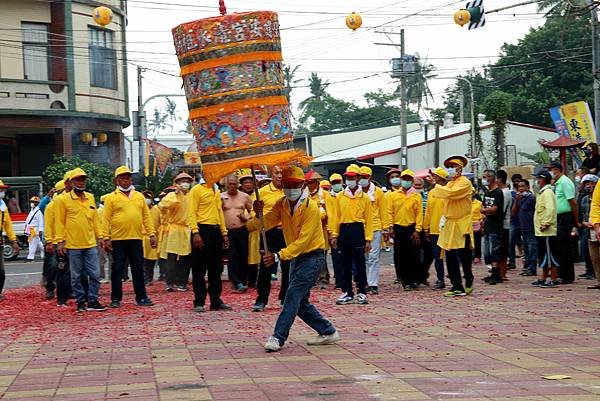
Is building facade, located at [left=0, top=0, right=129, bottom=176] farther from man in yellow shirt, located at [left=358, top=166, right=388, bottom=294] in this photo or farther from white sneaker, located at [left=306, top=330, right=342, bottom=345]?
white sneaker, located at [left=306, top=330, right=342, bottom=345]

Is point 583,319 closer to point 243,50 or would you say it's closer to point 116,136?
point 243,50

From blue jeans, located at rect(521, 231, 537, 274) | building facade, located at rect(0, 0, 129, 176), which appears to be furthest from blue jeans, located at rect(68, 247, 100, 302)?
building facade, located at rect(0, 0, 129, 176)

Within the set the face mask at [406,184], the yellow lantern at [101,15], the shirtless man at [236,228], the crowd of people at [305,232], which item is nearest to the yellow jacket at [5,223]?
the crowd of people at [305,232]

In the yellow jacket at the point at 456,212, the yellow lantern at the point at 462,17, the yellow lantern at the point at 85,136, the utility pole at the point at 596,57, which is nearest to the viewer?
the yellow jacket at the point at 456,212

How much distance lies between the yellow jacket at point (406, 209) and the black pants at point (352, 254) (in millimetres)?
1891

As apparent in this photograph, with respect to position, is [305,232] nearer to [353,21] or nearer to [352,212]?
[352,212]

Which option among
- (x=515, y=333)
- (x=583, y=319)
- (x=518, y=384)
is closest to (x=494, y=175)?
(x=583, y=319)

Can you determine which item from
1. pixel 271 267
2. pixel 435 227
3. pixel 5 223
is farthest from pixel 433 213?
pixel 5 223

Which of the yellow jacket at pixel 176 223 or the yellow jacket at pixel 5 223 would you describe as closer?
the yellow jacket at pixel 5 223

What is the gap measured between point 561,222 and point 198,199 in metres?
6.01

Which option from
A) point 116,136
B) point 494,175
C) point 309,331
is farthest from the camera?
point 116,136

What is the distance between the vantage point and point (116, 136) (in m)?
36.7

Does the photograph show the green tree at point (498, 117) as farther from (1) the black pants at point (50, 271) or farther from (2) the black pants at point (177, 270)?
(1) the black pants at point (50, 271)

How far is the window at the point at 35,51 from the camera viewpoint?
107 feet
